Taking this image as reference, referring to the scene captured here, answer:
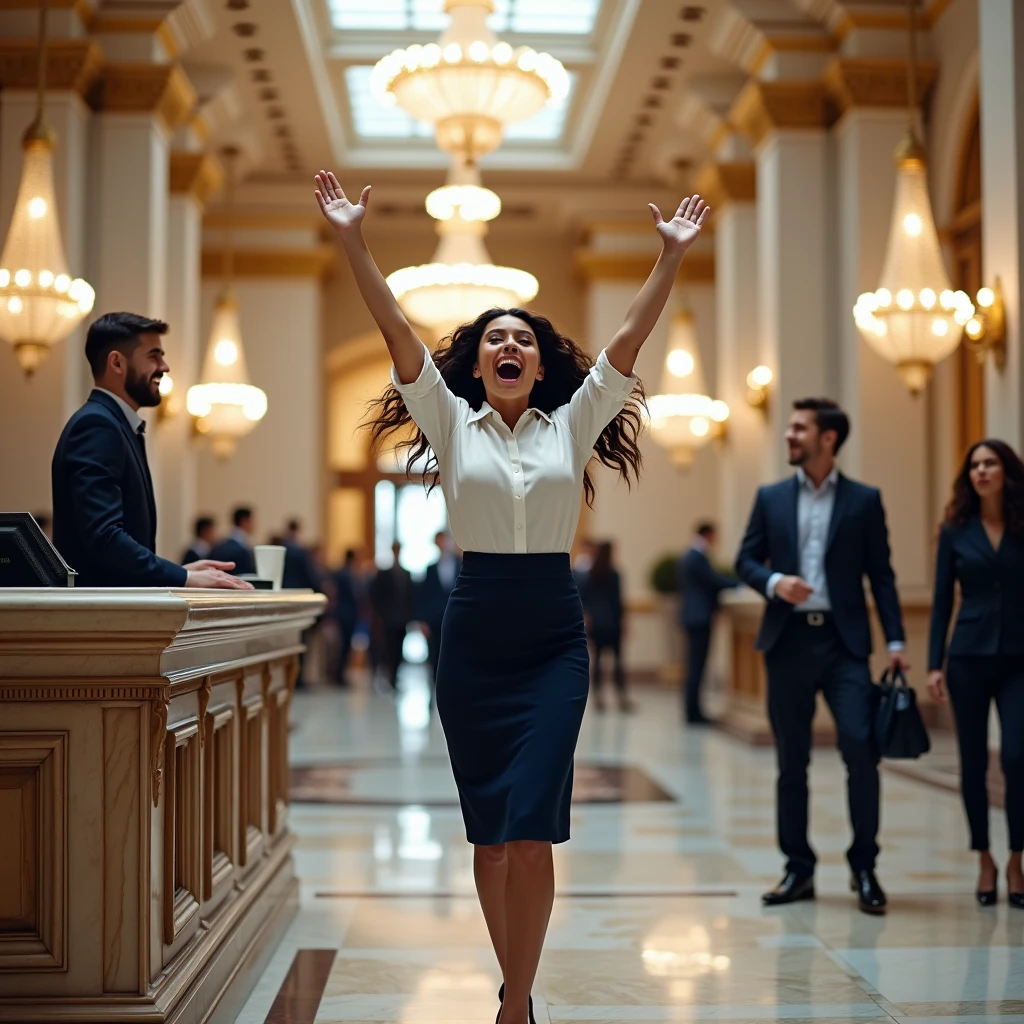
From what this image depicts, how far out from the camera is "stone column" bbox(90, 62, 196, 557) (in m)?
12.2

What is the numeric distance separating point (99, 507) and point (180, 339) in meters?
10.4

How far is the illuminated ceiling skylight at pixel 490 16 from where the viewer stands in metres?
14.3

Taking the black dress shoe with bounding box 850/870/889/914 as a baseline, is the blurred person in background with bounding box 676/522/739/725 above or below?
above

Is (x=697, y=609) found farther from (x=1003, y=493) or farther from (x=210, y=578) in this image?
(x=210, y=578)

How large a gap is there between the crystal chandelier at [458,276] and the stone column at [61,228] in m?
2.88

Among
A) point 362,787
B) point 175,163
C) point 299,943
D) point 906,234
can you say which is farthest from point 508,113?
point 299,943

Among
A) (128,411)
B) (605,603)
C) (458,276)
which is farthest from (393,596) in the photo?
(128,411)

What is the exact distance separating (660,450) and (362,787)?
11.0 metres

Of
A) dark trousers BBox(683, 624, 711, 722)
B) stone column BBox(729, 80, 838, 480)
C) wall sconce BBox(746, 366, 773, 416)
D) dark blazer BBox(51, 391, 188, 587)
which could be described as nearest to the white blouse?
dark blazer BBox(51, 391, 188, 587)

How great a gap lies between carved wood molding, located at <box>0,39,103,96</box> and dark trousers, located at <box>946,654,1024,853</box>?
29.0 ft

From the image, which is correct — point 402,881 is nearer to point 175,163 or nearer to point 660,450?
point 175,163

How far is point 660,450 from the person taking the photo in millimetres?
19500

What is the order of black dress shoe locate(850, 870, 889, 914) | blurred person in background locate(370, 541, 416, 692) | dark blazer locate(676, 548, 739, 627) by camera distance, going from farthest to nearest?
blurred person in background locate(370, 541, 416, 692) → dark blazer locate(676, 548, 739, 627) → black dress shoe locate(850, 870, 889, 914)

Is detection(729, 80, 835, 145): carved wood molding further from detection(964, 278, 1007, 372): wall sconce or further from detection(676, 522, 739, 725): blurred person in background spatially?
detection(964, 278, 1007, 372): wall sconce
